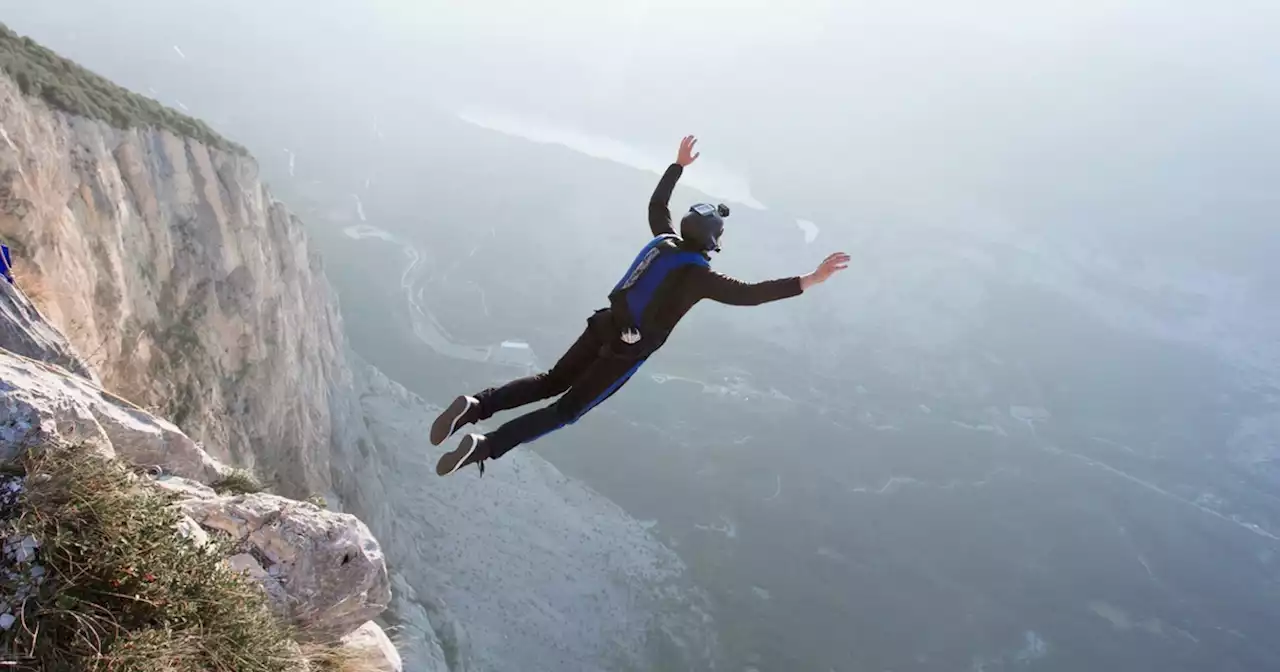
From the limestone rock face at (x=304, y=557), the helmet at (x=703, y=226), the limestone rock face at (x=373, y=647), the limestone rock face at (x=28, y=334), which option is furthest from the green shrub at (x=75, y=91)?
the helmet at (x=703, y=226)

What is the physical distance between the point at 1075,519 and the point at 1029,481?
3.01 meters

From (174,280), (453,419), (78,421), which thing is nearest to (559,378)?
(453,419)

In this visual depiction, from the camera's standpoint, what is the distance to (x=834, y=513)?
36.2 m

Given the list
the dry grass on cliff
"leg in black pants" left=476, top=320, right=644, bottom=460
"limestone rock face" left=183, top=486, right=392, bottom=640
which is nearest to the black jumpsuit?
"leg in black pants" left=476, top=320, right=644, bottom=460

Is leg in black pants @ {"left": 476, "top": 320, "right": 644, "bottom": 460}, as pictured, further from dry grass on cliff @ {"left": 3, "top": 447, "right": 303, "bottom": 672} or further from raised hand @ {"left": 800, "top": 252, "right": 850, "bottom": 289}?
dry grass on cliff @ {"left": 3, "top": 447, "right": 303, "bottom": 672}

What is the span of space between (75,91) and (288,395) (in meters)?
7.10

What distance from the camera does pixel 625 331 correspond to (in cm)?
541

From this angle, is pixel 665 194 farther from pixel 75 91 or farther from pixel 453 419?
pixel 75 91

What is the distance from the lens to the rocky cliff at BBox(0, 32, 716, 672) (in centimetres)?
958

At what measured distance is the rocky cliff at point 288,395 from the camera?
9578 mm

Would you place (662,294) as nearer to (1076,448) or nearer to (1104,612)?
(1104,612)

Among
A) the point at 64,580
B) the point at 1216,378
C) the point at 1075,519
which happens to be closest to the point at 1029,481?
the point at 1075,519

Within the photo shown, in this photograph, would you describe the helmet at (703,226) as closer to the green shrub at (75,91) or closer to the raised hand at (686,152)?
the raised hand at (686,152)

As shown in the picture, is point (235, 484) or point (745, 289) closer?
point (745, 289)
